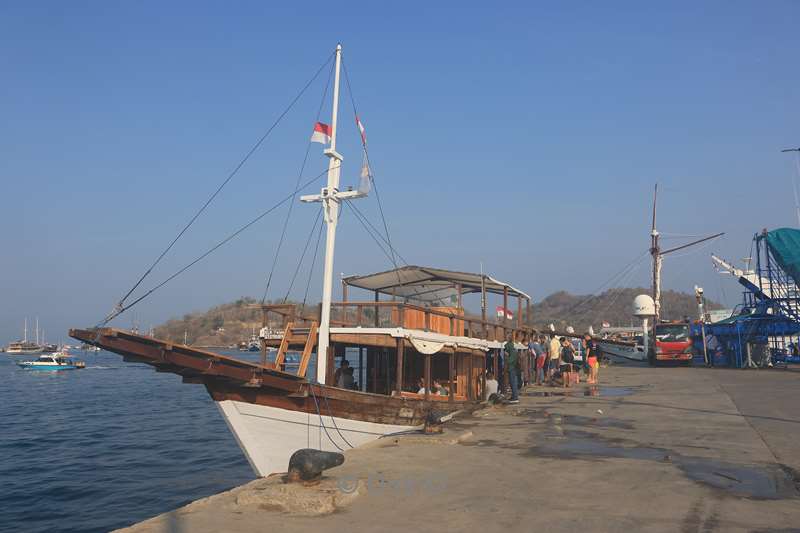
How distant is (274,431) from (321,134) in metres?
7.31

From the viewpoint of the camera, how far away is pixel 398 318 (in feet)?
49.7

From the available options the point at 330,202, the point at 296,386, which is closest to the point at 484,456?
the point at 296,386

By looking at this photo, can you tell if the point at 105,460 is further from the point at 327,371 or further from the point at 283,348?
the point at 327,371

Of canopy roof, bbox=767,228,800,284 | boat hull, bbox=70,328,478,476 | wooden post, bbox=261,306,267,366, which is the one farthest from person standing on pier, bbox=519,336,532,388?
canopy roof, bbox=767,228,800,284

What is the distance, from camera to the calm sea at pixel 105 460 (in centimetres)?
1455

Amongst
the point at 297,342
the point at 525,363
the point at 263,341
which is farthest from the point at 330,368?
the point at 525,363

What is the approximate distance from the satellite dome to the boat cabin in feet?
78.9

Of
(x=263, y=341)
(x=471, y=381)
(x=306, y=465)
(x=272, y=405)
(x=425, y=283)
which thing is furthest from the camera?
(x=425, y=283)

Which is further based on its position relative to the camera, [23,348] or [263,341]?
[23,348]

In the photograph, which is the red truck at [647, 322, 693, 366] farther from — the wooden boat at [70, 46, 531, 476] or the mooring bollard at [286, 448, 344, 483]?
the mooring bollard at [286, 448, 344, 483]

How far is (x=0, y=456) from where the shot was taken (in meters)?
20.9

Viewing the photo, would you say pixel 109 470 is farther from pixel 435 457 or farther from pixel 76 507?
pixel 435 457

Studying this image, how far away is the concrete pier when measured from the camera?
5465 mm

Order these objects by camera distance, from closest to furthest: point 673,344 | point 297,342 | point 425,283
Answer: point 297,342 < point 425,283 < point 673,344
